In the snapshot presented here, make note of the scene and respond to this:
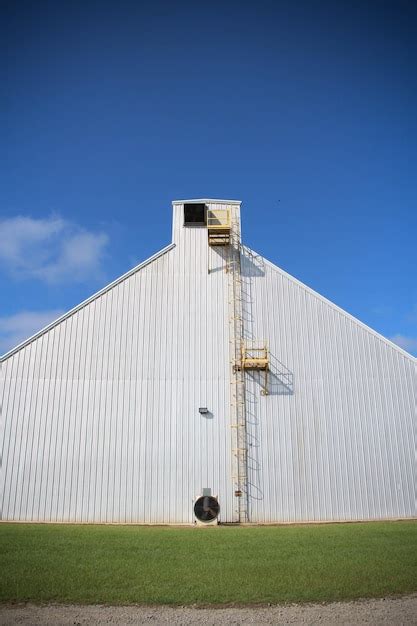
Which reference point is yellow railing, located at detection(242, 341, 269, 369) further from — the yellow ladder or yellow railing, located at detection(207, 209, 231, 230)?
yellow railing, located at detection(207, 209, 231, 230)

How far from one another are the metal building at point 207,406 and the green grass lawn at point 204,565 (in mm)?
3313

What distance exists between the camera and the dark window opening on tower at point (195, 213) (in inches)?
857

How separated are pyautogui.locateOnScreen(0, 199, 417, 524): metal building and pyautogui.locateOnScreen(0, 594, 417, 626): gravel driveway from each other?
10.9 meters

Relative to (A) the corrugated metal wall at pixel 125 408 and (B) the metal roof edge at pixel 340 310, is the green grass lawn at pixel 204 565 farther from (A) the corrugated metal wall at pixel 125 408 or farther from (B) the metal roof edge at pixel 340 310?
(B) the metal roof edge at pixel 340 310

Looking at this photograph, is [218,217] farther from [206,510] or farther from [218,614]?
[218,614]

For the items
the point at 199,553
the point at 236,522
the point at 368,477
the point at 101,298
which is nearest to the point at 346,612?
the point at 199,553

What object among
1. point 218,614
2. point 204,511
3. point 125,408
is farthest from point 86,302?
point 218,614

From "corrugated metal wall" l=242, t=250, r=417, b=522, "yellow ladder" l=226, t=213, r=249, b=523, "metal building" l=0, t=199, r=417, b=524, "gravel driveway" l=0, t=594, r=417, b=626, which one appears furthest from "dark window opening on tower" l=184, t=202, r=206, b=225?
"gravel driveway" l=0, t=594, r=417, b=626

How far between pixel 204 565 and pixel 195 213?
51.6ft

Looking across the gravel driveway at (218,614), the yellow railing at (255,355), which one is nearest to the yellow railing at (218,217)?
the yellow railing at (255,355)

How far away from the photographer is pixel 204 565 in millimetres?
9852

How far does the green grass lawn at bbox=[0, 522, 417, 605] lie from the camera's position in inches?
307

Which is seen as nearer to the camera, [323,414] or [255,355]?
[323,414]

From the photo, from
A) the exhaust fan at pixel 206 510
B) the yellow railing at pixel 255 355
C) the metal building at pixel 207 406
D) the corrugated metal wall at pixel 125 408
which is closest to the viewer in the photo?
the exhaust fan at pixel 206 510
